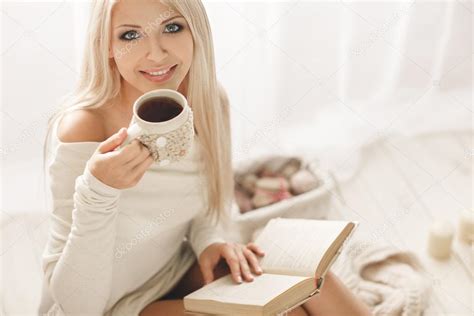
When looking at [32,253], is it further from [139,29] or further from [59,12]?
[139,29]

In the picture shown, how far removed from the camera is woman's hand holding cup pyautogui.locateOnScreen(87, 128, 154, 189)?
779 mm

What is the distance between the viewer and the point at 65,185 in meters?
0.94

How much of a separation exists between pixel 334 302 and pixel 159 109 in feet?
1.40

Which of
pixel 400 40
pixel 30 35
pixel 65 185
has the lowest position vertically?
pixel 65 185

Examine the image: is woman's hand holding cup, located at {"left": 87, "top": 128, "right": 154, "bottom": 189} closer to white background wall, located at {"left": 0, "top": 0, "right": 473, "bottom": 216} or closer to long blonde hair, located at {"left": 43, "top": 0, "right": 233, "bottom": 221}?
long blonde hair, located at {"left": 43, "top": 0, "right": 233, "bottom": 221}

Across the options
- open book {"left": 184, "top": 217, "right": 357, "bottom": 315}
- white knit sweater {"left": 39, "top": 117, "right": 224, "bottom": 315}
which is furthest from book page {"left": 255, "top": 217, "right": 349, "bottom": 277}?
white knit sweater {"left": 39, "top": 117, "right": 224, "bottom": 315}

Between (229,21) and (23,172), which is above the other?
(229,21)

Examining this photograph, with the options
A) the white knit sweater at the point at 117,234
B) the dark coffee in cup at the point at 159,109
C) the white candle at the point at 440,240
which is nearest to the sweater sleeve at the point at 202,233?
the white knit sweater at the point at 117,234

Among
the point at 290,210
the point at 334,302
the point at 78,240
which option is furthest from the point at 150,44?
the point at 290,210

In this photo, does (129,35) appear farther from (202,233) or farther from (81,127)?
(202,233)

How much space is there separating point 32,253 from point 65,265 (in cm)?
32

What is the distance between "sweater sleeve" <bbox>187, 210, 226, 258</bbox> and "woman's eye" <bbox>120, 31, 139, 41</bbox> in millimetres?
371

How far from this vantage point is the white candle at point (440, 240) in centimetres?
138

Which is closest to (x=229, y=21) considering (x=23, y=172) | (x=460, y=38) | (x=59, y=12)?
(x=59, y=12)
